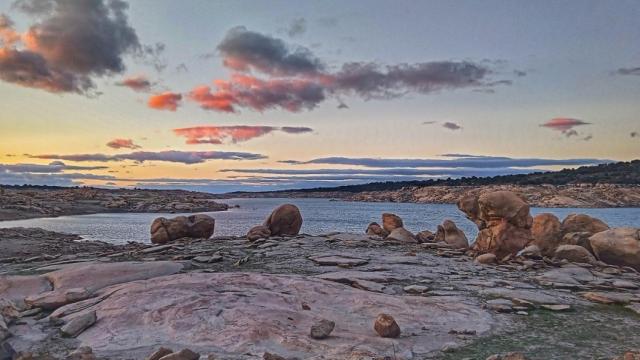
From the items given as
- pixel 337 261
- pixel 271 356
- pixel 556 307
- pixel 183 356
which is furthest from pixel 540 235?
pixel 183 356

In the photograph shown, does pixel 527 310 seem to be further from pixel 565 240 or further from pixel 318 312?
pixel 565 240

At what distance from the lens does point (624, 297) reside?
1266cm

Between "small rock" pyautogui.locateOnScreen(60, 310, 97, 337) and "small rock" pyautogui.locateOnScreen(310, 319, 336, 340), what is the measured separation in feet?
15.4

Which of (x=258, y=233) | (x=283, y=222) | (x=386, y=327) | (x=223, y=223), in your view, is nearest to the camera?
(x=386, y=327)

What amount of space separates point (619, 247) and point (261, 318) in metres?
15.5

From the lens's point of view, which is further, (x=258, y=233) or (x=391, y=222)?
(x=391, y=222)

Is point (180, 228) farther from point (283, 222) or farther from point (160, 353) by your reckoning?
point (160, 353)

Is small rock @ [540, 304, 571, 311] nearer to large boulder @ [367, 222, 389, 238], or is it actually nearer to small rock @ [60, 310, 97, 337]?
small rock @ [60, 310, 97, 337]

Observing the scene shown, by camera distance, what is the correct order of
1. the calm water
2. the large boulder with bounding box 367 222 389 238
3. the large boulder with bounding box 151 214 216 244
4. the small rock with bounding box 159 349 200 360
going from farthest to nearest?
1. the calm water
2. the large boulder with bounding box 367 222 389 238
3. the large boulder with bounding box 151 214 216 244
4. the small rock with bounding box 159 349 200 360

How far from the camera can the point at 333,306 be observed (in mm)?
11156

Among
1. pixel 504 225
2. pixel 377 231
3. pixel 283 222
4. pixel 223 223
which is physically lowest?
pixel 223 223

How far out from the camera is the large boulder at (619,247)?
17969mm

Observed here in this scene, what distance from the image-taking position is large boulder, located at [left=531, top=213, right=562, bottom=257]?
22031 mm

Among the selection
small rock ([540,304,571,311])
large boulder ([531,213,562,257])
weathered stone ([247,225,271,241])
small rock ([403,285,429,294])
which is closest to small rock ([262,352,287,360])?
small rock ([403,285,429,294])
